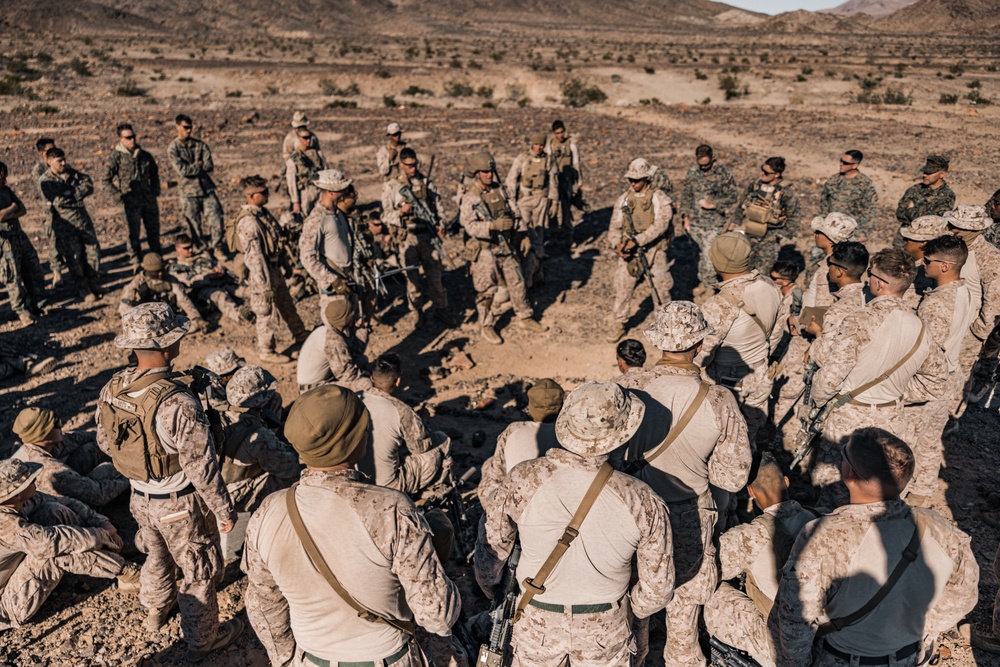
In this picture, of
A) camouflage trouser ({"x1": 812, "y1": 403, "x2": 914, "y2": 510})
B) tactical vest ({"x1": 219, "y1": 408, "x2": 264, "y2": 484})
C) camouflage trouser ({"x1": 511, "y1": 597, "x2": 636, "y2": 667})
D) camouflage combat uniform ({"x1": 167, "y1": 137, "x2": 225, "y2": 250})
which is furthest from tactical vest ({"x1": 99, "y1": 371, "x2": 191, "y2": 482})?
camouflage combat uniform ({"x1": 167, "y1": 137, "x2": 225, "y2": 250})

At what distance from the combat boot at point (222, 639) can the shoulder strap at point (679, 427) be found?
2900 mm

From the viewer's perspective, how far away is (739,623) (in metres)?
3.56

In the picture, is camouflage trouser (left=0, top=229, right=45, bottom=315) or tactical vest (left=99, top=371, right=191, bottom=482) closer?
tactical vest (left=99, top=371, right=191, bottom=482)

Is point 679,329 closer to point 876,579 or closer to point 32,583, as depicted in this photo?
point 876,579

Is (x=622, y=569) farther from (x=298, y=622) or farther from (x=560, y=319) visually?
(x=560, y=319)

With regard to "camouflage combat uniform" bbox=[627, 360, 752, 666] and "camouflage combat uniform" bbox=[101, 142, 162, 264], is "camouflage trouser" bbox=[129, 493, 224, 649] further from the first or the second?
"camouflage combat uniform" bbox=[101, 142, 162, 264]

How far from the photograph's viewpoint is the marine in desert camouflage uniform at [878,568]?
2.53 m

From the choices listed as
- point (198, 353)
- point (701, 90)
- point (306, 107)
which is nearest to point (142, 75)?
point (306, 107)

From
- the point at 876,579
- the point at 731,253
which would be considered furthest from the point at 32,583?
the point at 731,253

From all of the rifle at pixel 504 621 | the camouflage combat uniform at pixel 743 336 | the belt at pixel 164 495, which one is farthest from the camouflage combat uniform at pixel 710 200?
the belt at pixel 164 495

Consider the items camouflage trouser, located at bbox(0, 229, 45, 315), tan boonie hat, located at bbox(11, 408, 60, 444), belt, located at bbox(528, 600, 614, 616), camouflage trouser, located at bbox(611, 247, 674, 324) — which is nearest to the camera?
belt, located at bbox(528, 600, 614, 616)

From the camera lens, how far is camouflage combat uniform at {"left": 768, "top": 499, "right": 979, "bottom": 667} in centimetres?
254

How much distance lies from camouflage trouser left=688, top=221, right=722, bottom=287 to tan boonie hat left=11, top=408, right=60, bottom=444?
7.53 m

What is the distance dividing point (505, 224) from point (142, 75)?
124 ft
